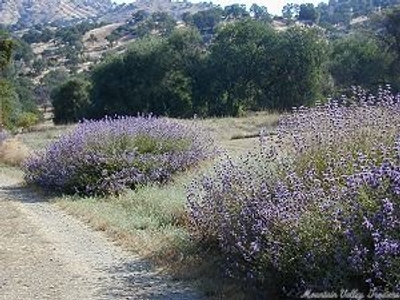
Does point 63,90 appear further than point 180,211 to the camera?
Yes

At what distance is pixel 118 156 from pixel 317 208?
712 cm

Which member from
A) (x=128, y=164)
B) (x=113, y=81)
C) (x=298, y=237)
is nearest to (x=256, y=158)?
(x=298, y=237)

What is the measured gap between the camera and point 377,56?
3931cm

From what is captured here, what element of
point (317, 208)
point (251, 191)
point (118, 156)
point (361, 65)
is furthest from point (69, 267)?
point (361, 65)

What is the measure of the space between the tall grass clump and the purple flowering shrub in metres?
4.35

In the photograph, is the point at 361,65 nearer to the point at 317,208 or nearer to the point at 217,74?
the point at 217,74

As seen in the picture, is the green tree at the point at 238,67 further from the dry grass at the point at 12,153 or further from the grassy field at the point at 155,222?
the grassy field at the point at 155,222

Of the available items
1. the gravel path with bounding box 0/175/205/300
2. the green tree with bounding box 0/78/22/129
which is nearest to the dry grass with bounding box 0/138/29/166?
the green tree with bounding box 0/78/22/129

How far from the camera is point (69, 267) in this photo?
263 inches

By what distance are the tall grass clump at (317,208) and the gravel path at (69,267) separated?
0.75 metres

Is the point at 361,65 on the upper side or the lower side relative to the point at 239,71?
lower

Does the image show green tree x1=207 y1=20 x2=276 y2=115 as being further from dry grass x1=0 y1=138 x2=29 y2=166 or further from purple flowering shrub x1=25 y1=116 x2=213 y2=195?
purple flowering shrub x1=25 y1=116 x2=213 y2=195

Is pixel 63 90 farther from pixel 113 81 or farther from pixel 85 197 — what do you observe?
pixel 85 197

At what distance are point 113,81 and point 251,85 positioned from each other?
8803mm
